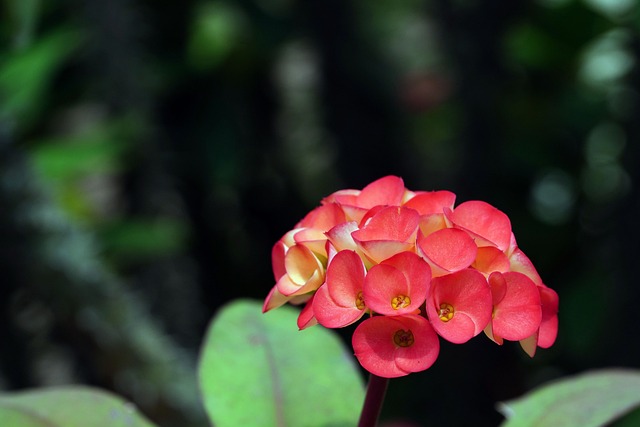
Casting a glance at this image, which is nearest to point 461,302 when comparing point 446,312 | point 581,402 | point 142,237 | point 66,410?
point 446,312

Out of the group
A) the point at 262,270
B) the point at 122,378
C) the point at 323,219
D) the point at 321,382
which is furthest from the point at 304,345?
the point at 262,270

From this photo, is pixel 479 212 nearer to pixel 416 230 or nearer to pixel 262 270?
pixel 416 230

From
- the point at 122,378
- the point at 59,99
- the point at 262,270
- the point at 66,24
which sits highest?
the point at 66,24

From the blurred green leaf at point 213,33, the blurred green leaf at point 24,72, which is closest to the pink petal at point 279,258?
the blurred green leaf at point 24,72

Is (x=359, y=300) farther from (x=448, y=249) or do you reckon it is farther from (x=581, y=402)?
(x=581, y=402)

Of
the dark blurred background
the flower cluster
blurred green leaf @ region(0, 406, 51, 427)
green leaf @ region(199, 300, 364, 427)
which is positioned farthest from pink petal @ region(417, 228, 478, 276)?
the dark blurred background
